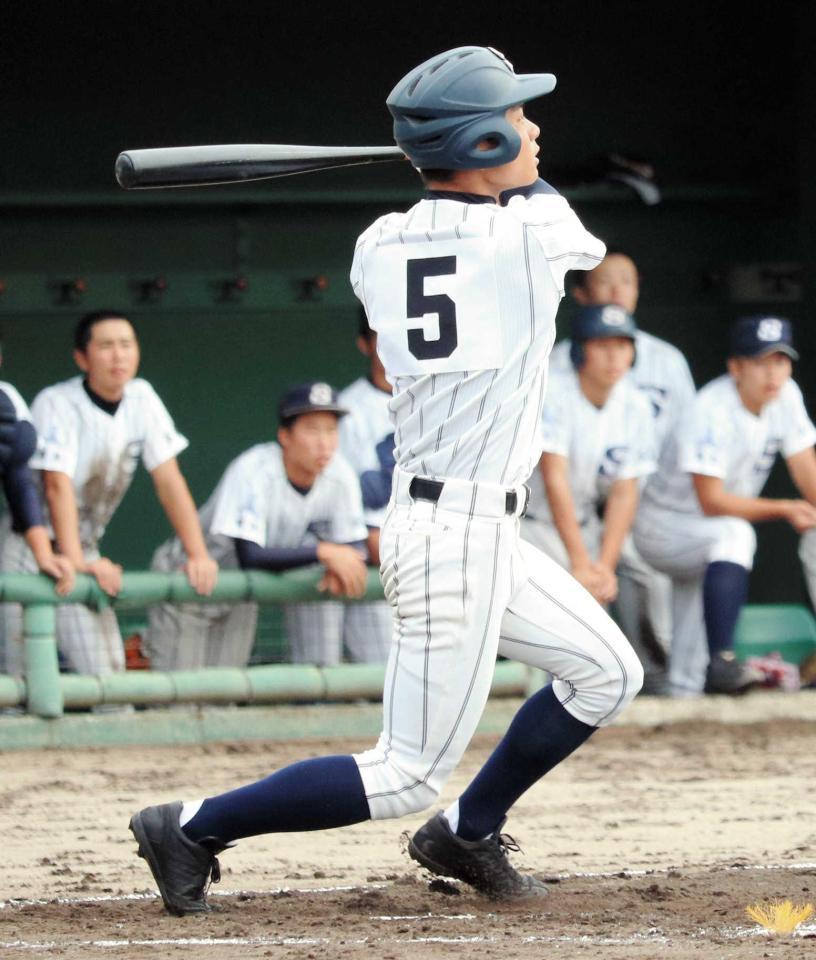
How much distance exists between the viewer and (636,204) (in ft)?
25.0

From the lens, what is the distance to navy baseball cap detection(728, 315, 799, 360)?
605cm

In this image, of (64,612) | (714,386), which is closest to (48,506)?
(64,612)

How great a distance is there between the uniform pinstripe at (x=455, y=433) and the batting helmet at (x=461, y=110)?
0.28 feet

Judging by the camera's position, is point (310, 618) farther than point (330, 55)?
No

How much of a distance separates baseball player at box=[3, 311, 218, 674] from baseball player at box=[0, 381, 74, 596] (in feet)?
0.31

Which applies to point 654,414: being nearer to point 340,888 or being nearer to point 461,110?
point 340,888

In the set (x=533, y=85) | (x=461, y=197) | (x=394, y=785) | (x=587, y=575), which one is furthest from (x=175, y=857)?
(x=587, y=575)

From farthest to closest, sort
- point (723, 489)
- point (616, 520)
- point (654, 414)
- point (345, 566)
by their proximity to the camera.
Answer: point (654, 414), point (723, 489), point (616, 520), point (345, 566)

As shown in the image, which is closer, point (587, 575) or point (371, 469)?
point (587, 575)

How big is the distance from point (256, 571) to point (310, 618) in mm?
288

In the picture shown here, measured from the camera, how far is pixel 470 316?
3.08 meters

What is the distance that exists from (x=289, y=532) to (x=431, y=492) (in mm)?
2756

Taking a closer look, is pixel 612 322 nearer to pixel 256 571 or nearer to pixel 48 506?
pixel 256 571

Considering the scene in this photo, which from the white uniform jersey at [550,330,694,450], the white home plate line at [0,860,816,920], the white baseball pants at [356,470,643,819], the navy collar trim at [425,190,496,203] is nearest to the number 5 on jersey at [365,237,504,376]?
the navy collar trim at [425,190,496,203]
